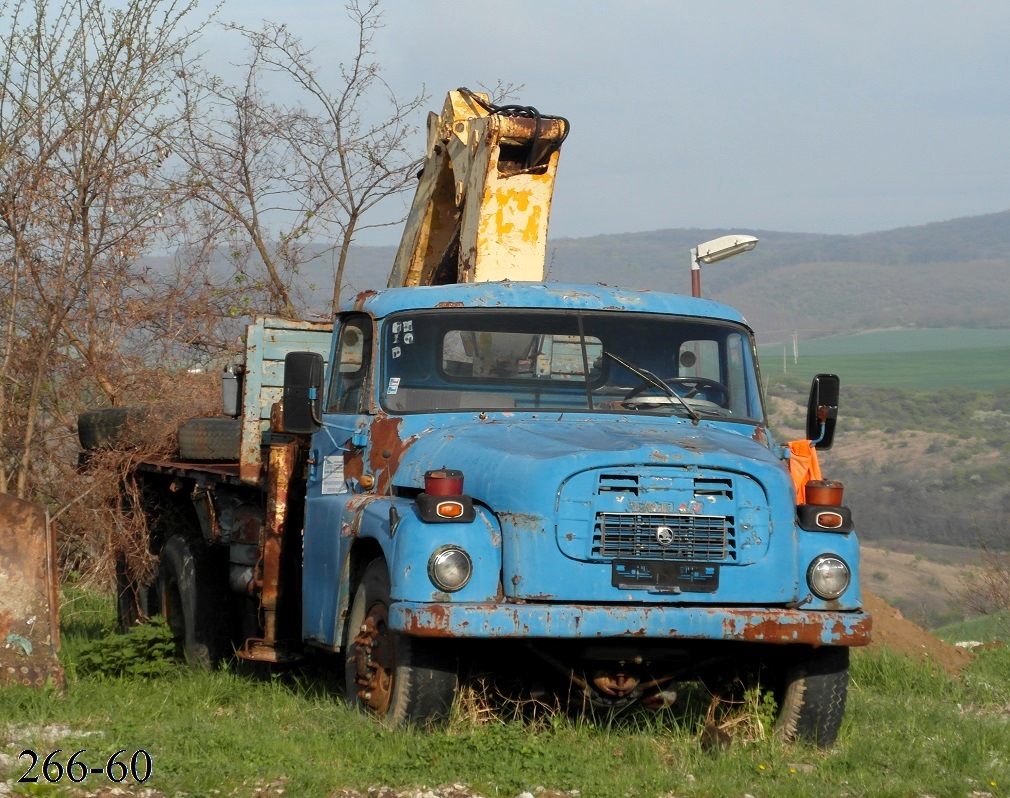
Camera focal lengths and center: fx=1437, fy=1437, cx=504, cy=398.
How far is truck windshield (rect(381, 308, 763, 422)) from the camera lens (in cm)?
718

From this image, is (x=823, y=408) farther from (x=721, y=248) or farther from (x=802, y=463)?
(x=721, y=248)

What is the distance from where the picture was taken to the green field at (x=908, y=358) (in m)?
112

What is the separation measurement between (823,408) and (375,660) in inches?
103

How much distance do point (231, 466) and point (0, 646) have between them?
2.59 m

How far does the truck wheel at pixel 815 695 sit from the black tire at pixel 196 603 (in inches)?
165

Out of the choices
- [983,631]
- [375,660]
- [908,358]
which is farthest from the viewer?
[908,358]

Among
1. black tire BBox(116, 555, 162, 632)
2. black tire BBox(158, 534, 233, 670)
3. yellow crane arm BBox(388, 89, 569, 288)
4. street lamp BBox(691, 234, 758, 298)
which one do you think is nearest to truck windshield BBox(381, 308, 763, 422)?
yellow crane arm BBox(388, 89, 569, 288)

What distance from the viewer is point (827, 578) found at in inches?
248

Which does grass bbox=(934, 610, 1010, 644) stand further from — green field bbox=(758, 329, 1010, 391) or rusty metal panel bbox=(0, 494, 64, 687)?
green field bbox=(758, 329, 1010, 391)

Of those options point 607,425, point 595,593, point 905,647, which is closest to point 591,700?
point 595,593

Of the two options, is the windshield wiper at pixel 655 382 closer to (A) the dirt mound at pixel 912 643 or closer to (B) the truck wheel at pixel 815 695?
(B) the truck wheel at pixel 815 695

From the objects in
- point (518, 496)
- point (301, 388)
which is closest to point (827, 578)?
point (518, 496)

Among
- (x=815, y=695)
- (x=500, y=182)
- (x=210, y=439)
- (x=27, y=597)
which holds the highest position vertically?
(x=500, y=182)

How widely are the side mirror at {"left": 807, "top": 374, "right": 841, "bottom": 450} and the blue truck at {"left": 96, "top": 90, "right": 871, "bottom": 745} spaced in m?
0.01
